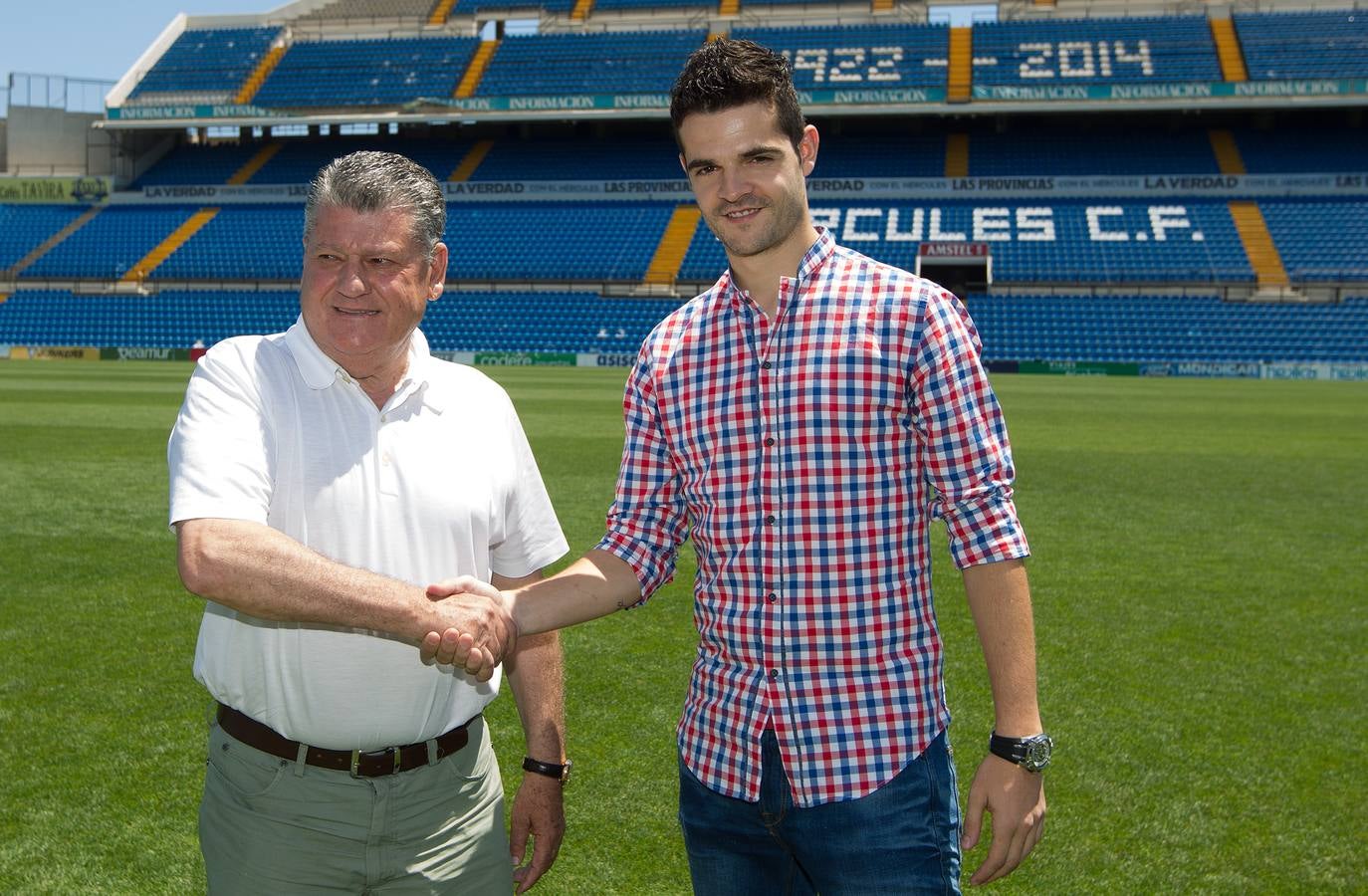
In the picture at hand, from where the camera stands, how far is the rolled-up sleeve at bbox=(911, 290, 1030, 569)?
85.4 inches

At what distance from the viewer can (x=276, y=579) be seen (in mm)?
2072

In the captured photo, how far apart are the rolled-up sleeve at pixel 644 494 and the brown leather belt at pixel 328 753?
598 millimetres

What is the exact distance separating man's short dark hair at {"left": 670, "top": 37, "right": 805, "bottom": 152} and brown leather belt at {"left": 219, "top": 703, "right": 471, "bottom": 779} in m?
1.44

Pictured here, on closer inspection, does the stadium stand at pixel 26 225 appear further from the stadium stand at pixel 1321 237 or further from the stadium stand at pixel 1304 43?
the stadium stand at pixel 1304 43

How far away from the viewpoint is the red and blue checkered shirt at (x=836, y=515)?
2168 mm

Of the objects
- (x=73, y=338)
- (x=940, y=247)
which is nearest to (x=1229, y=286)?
(x=940, y=247)

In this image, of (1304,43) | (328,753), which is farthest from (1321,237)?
(328,753)

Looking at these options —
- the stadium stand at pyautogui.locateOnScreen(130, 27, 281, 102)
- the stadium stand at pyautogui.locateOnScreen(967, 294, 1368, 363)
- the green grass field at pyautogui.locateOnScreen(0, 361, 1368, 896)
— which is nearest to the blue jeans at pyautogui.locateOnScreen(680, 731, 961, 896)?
the green grass field at pyautogui.locateOnScreen(0, 361, 1368, 896)

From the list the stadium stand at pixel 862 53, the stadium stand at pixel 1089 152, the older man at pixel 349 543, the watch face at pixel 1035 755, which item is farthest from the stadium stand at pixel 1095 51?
the watch face at pixel 1035 755

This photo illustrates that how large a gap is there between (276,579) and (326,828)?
602 millimetres

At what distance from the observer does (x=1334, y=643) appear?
662cm

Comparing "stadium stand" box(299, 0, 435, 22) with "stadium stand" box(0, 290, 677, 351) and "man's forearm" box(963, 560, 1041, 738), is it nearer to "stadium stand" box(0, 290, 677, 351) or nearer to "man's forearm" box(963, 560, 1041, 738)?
"stadium stand" box(0, 290, 677, 351)

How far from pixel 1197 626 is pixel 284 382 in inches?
245

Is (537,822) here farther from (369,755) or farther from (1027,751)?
(1027,751)
